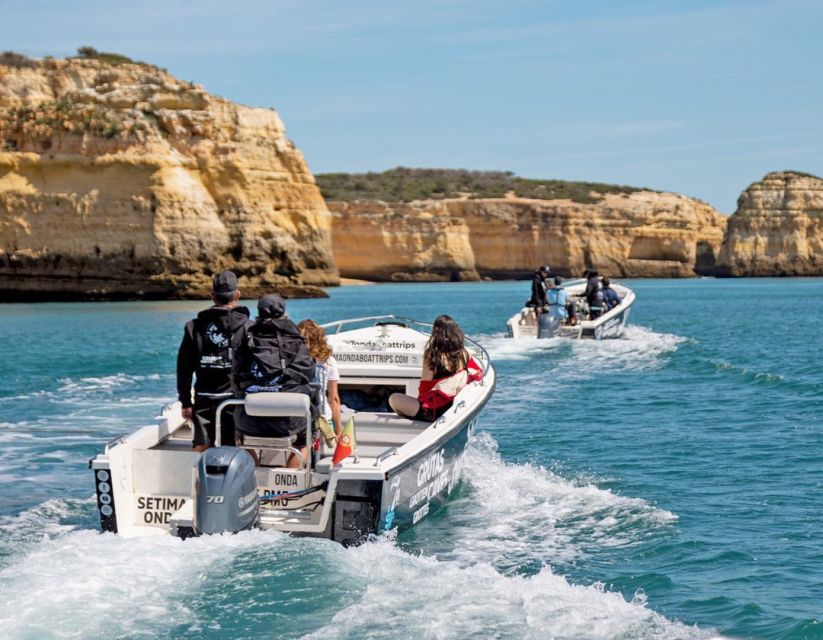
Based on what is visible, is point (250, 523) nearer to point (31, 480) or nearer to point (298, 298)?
point (31, 480)

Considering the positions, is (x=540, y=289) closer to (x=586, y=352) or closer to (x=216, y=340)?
(x=586, y=352)

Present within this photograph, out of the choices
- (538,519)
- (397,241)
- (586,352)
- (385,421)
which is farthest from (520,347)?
(397,241)

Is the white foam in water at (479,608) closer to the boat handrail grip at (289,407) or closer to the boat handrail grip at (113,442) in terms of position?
the boat handrail grip at (289,407)

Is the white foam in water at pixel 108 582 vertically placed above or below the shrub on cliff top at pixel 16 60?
below

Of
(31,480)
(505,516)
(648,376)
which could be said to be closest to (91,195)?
(648,376)

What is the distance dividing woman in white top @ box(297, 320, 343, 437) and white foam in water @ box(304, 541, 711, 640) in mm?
1603

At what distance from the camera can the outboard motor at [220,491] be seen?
25.6 ft

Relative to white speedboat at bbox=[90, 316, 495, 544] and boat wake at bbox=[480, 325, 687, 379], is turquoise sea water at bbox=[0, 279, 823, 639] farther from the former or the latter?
boat wake at bbox=[480, 325, 687, 379]

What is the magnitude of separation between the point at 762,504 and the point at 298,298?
47.3 m

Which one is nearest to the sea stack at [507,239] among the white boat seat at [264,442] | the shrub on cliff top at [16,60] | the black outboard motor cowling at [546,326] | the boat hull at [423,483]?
the shrub on cliff top at [16,60]

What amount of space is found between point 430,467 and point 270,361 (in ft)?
6.18

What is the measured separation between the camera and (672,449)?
13602mm

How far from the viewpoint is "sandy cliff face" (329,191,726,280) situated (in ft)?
333

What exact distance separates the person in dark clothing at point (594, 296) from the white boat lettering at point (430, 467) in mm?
19856
